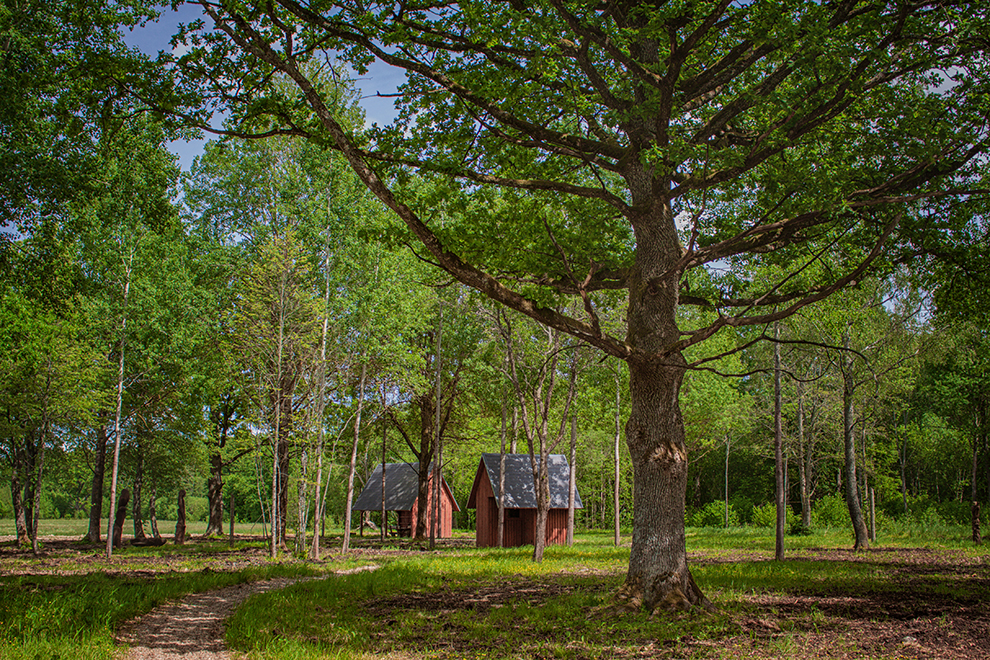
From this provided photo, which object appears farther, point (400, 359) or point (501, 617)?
point (400, 359)

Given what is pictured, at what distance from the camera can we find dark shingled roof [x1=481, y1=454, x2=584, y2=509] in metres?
32.1

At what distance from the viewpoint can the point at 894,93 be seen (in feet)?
30.2

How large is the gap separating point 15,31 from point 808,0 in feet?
44.0

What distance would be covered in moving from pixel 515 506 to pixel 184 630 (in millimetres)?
24111

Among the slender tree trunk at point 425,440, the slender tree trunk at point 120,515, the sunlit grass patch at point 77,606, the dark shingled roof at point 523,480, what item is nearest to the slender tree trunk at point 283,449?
the sunlit grass patch at point 77,606

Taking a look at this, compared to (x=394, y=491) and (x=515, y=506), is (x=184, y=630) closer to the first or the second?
(x=515, y=506)

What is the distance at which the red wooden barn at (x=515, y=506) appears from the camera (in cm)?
3244

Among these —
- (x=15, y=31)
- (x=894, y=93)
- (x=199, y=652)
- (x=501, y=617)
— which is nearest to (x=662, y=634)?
(x=501, y=617)

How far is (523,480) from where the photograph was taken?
33594 millimetres

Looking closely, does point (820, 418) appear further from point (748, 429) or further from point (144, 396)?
point (144, 396)

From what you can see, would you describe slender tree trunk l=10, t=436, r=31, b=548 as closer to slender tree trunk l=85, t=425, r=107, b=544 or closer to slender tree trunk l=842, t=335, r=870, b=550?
slender tree trunk l=85, t=425, r=107, b=544

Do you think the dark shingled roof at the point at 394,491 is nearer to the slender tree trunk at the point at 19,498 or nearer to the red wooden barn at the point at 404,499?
the red wooden barn at the point at 404,499

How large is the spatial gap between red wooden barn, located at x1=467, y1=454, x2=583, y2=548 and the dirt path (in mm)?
21626

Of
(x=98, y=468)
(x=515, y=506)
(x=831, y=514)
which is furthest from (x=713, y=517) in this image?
(x=98, y=468)
